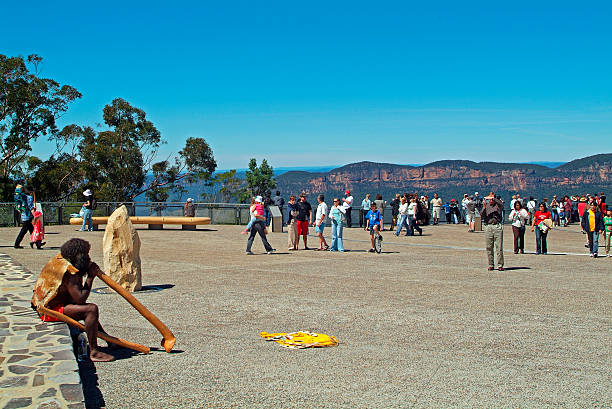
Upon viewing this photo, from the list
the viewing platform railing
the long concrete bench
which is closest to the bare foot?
the long concrete bench

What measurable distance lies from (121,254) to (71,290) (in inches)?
170

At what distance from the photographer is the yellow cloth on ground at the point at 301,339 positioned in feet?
23.7

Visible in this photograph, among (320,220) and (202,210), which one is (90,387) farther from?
(202,210)

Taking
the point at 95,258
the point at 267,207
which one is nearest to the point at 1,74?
the point at 267,207

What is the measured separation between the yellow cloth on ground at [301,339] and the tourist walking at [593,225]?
12541mm

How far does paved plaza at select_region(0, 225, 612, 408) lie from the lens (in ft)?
18.2

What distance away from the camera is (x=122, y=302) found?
980cm

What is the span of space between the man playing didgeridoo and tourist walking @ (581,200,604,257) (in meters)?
14.9

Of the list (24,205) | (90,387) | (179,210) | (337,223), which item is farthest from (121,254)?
(179,210)

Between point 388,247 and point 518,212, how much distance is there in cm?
433

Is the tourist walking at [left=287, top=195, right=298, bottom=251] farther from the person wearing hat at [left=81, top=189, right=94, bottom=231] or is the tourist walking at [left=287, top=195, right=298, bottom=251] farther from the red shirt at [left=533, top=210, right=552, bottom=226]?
the person wearing hat at [left=81, top=189, right=94, bottom=231]

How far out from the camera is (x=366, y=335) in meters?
7.78

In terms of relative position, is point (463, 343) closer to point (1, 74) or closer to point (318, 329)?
point (318, 329)

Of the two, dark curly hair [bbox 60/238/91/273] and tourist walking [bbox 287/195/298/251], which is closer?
dark curly hair [bbox 60/238/91/273]
